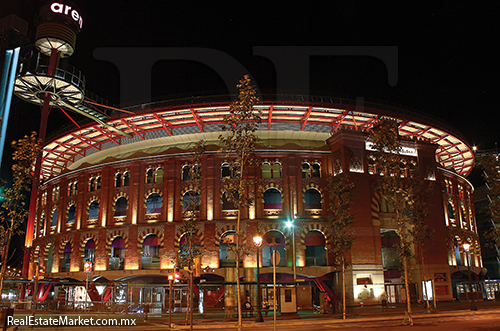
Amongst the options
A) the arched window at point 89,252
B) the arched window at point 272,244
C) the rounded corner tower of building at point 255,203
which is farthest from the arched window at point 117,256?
the arched window at point 272,244

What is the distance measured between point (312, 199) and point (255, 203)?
6333 mm

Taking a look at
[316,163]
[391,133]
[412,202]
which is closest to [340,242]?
[412,202]

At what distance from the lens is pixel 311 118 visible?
163 feet

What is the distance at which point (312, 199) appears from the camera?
151 ft

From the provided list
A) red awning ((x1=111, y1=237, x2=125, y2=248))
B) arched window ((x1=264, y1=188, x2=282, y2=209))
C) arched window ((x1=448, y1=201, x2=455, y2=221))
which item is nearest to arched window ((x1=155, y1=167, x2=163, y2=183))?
red awning ((x1=111, y1=237, x2=125, y2=248))

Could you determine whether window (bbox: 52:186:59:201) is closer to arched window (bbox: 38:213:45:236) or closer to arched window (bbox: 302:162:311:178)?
arched window (bbox: 38:213:45:236)

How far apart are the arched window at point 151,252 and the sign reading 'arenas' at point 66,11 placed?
26228mm

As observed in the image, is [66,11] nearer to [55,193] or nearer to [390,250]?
[55,193]

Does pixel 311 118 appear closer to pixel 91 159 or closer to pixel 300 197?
pixel 300 197

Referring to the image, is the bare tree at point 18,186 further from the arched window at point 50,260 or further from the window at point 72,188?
the arched window at point 50,260

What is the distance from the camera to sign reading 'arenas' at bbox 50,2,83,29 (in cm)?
4725

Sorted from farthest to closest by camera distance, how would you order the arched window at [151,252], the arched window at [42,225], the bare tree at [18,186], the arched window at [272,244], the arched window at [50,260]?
1. the arched window at [42,225]
2. the arched window at [50,260]
3. the arched window at [151,252]
4. the arched window at [272,244]
5. the bare tree at [18,186]

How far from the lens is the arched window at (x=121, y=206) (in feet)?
159

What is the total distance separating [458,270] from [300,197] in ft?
75.6
